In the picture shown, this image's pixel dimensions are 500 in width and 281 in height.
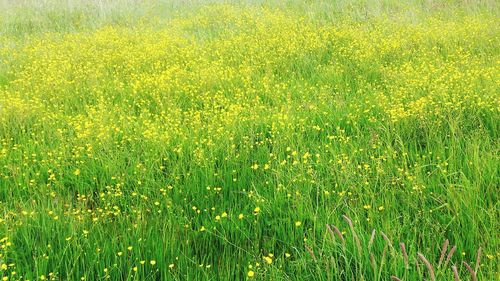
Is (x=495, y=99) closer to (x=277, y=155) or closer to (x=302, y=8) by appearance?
(x=277, y=155)

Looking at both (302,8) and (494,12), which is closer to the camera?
(494,12)

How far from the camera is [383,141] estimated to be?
12.4 ft

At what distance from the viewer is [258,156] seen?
3.59 meters

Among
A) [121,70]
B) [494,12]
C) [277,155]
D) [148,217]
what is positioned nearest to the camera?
[148,217]

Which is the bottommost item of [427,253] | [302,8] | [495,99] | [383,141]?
[427,253]

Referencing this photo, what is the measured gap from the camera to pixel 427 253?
2.31 metres

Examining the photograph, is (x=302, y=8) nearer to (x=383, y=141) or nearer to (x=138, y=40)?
(x=138, y=40)

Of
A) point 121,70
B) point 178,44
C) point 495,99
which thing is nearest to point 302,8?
point 178,44

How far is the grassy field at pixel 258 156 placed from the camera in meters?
2.42

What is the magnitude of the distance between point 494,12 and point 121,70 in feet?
22.2

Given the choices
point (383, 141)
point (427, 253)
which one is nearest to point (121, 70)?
point (383, 141)

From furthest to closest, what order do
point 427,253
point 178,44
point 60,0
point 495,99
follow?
point 60,0
point 178,44
point 495,99
point 427,253

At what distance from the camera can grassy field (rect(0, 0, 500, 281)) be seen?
7.93 ft

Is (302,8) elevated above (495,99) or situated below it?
above
